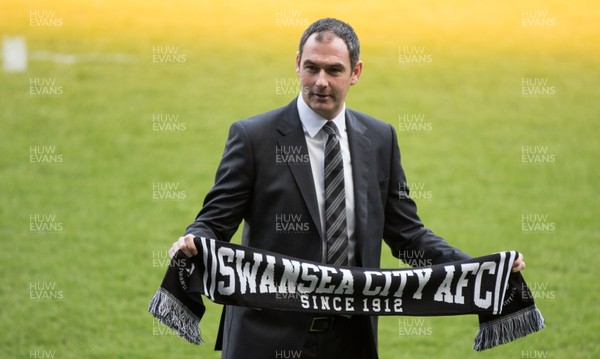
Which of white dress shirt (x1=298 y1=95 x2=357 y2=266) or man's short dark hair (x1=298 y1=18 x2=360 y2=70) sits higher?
man's short dark hair (x1=298 y1=18 x2=360 y2=70)

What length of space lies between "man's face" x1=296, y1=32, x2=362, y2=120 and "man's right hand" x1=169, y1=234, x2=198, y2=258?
78 cm

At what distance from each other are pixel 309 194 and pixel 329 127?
1.06ft

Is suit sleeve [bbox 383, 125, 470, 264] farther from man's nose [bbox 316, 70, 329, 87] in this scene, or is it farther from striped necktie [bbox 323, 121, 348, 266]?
man's nose [bbox 316, 70, 329, 87]

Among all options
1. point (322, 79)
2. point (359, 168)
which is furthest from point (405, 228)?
point (322, 79)

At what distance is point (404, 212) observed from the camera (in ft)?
Result: 15.2

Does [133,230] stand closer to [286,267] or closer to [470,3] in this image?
[286,267]

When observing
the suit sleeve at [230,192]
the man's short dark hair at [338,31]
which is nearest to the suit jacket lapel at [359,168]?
the man's short dark hair at [338,31]

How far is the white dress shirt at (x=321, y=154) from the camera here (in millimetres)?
4359

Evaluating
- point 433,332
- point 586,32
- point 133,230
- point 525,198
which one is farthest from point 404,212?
point 586,32

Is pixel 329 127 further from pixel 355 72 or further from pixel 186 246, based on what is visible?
pixel 186 246

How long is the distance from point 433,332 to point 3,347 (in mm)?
3287

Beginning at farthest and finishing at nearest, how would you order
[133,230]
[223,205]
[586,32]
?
[586,32], [133,230], [223,205]

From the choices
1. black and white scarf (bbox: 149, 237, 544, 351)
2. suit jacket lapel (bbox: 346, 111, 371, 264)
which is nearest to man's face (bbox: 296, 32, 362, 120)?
suit jacket lapel (bbox: 346, 111, 371, 264)

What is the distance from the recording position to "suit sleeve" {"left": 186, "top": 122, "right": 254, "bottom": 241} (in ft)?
14.0
